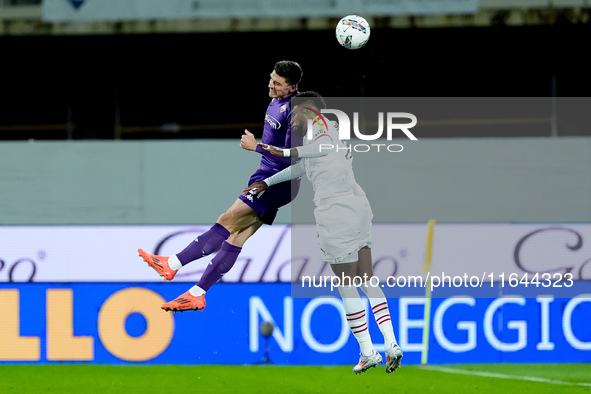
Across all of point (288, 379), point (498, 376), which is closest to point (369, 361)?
point (288, 379)

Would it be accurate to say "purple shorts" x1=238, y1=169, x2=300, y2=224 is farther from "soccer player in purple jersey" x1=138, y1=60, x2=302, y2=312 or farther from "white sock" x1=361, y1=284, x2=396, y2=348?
"white sock" x1=361, y1=284, x2=396, y2=348

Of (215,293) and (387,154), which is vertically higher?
(387,154)

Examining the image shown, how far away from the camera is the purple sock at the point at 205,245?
942cm

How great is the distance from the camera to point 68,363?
18.5 meters

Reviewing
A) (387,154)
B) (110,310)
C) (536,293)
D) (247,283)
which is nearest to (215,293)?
(247,283)

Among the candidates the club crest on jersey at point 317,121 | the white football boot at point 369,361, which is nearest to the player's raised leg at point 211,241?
the club crest on jersey at point 317,121

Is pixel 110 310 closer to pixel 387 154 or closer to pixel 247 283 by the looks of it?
pixel 247 283

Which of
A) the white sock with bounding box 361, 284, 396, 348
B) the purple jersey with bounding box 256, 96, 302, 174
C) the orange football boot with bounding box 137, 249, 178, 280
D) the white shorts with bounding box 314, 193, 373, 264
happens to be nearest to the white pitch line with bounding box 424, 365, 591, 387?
the white sock with bounding box 361, 284, 396, 348

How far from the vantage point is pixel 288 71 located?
342 inches

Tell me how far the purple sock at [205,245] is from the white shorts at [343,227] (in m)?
0.94

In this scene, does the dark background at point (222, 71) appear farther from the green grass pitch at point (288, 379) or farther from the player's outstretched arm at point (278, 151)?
the player's outstretched arm at point (278, 151)

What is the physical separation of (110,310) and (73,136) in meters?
3.27

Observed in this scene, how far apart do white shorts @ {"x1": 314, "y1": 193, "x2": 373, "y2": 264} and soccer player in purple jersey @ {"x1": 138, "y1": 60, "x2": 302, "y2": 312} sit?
1.20 feet

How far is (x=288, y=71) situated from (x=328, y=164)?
87cm
